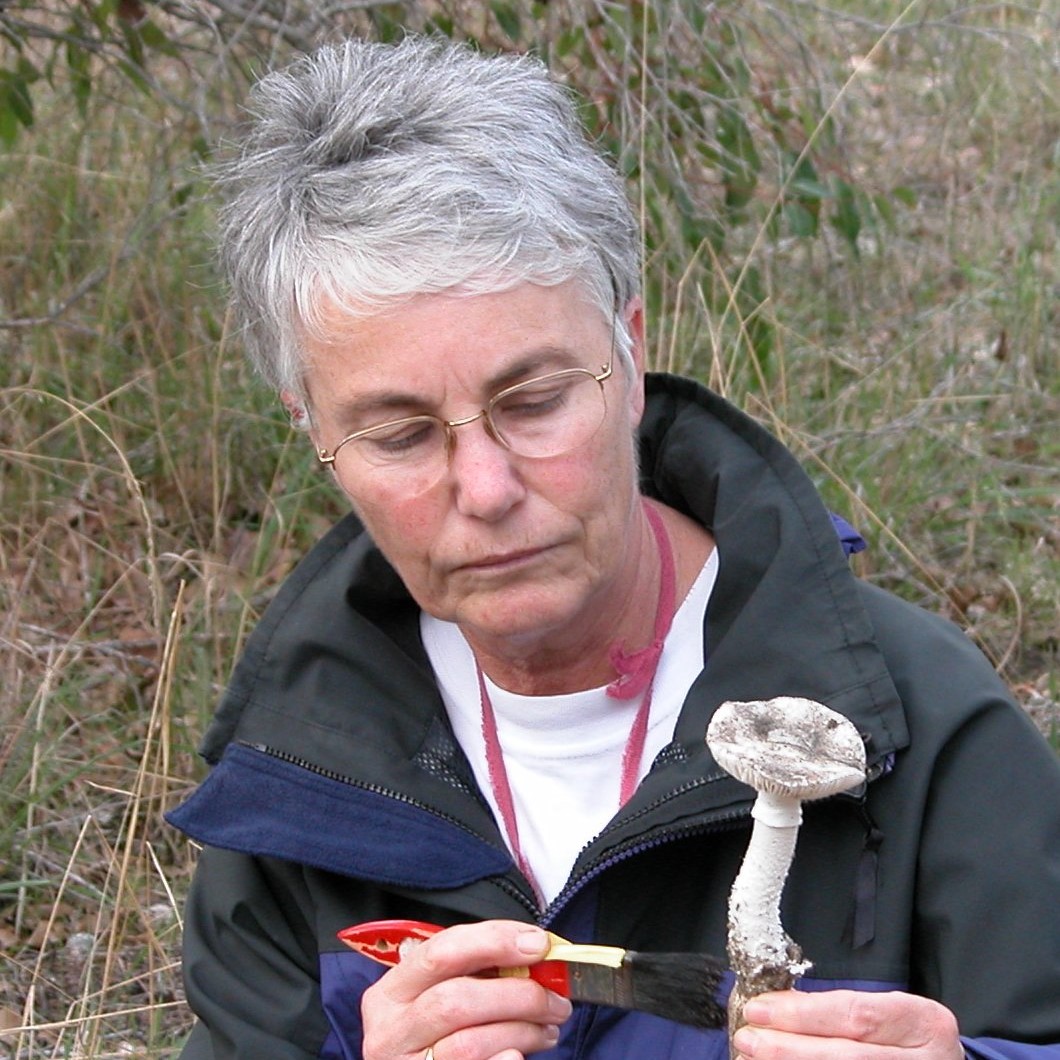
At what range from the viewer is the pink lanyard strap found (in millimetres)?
1918

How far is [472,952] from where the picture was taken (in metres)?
1.56

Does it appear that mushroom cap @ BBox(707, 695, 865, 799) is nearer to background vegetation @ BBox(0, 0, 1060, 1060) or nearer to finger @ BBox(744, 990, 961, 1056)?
finger @ BBox(744, 990, 961, 1056)

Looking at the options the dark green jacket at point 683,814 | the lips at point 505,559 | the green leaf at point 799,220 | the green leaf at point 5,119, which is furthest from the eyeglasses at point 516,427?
the green leaf at point 5,119

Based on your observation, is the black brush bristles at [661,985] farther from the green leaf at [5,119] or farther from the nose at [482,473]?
the green leaf at [5,119]

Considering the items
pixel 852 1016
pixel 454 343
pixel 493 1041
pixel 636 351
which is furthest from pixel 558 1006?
pixel 636 351

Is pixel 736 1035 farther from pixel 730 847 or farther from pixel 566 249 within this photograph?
pixel 566 249

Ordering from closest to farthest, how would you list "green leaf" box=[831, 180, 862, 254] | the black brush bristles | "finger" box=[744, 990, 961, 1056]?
1. "finger" box=[744, 990, 961, 1056]
2. the black brush bristles
3. "green leaf" box=[831, 180, 862, 254]

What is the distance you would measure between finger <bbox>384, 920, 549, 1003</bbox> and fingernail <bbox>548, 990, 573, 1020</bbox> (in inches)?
1.9

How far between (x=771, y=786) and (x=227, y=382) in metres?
2.94

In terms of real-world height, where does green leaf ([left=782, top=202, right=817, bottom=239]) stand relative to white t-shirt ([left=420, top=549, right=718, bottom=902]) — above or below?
above

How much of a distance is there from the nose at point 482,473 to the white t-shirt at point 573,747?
34 centimetres

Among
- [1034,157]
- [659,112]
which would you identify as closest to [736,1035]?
[659,112]

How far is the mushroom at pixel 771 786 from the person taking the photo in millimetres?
1274

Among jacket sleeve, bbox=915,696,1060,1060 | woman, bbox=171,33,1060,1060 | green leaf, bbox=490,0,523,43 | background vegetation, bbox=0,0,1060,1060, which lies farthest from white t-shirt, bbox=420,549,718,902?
green leaf, bbox=490,0,523,43
